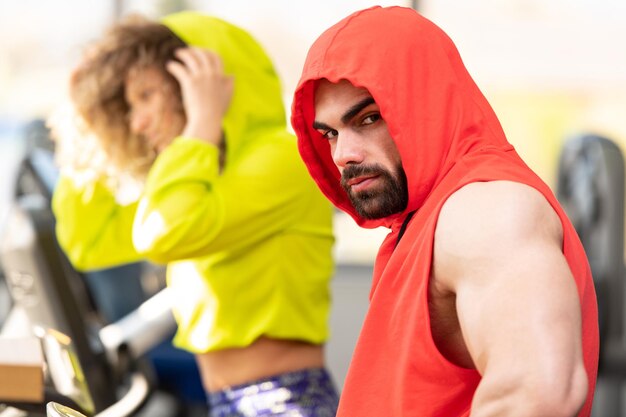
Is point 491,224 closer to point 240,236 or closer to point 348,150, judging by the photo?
point 348,150

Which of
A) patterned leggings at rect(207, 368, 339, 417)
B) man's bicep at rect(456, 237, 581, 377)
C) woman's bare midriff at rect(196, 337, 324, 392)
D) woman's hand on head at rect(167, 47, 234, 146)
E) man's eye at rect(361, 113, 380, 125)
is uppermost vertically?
man's eye at rect(361, 113, 380, 125)

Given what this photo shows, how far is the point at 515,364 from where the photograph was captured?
2.91ft

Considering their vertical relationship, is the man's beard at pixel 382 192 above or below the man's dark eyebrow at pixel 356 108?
below

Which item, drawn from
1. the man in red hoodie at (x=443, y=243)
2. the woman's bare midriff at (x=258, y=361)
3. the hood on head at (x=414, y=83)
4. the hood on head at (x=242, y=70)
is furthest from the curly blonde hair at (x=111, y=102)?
the hood on head at (x=414, y=83)

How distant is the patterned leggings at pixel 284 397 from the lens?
5.78 ft

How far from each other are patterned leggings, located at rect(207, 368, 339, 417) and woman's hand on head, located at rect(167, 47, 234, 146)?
465 millimetres

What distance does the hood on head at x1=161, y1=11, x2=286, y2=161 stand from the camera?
1970mm

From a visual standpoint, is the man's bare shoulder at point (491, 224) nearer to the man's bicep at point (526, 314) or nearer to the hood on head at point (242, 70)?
the man's bicep at point (526, 314)

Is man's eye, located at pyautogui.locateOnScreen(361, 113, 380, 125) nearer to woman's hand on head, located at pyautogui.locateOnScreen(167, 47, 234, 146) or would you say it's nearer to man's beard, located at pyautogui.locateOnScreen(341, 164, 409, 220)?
man's beard, located at pyautogui.locateOnScreen(341, 164, 409, 220)

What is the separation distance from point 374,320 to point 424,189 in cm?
16

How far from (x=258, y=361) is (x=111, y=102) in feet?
2.19

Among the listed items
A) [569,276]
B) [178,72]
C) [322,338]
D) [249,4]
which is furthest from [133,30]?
[249,4]

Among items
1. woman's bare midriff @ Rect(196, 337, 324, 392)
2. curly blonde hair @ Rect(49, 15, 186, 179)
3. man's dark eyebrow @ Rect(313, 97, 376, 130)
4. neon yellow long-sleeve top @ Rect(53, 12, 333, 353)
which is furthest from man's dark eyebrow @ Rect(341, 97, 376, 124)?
curly blonde hair @ Rect(49, 15, 186, 179)

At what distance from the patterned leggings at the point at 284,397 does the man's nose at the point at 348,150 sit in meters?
0.72
